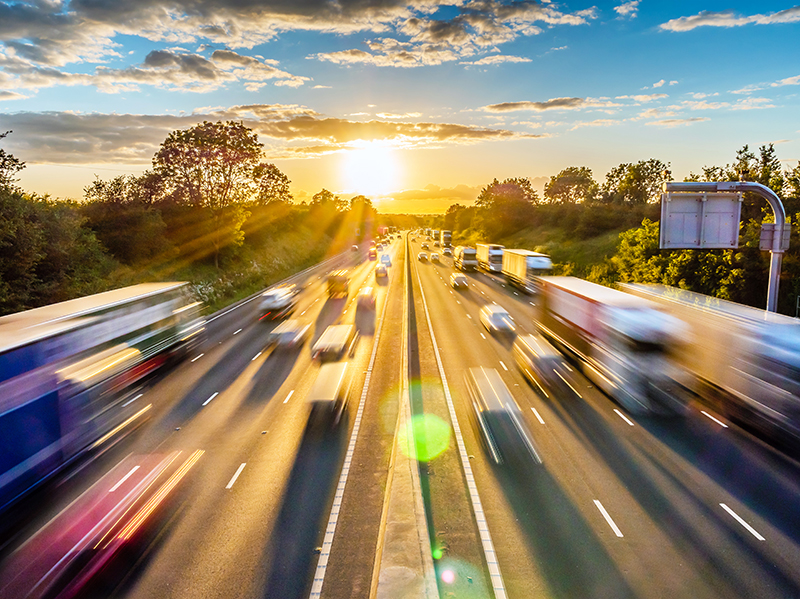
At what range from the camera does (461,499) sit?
37.0 ft

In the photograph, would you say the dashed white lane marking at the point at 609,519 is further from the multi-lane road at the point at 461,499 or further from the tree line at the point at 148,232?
the tree line at the point at 148,232

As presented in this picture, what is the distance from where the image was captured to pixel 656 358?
637 inches

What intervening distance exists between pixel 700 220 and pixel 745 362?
5.77 m

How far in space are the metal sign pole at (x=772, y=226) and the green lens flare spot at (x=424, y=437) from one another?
470 inches

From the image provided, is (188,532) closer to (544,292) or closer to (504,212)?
(544,292)

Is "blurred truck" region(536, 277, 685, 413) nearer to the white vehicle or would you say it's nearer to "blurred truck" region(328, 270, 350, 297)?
"blurred truck" region(328, 270, 350, 297)

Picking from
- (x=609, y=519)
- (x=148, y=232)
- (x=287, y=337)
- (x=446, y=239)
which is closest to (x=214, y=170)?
(x=148, y=232)

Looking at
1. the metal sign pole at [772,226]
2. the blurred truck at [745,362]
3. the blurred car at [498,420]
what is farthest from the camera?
the metal sign pole at [772,226]

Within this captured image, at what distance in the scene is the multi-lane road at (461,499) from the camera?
8859 millimetres

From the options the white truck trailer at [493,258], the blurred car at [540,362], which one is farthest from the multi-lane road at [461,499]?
the white truck trailer at [493,258]

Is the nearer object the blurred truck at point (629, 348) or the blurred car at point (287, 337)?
the blurred truck at point (629, 348)

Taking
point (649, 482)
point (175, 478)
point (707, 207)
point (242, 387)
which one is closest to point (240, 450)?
point (175, 478)

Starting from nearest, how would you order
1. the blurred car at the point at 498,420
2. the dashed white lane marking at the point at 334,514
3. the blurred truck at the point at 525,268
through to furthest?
1. the dashed white lane marking at the point at 334,514
2. the blurred car at the point at 498,420
3. the blurred truck at the point at 525,268

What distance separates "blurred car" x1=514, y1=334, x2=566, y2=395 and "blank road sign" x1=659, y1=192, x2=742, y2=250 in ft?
22.4
